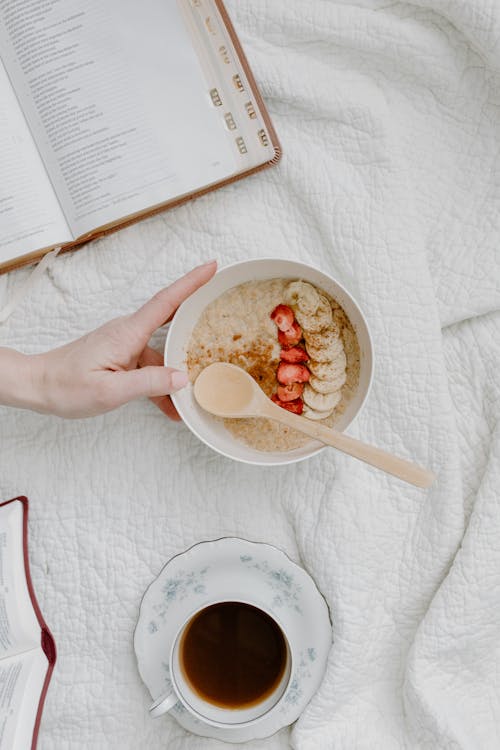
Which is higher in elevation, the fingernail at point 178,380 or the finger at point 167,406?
the fingernail at point 178,380

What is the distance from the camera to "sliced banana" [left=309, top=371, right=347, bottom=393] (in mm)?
864

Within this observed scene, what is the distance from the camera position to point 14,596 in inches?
36.6

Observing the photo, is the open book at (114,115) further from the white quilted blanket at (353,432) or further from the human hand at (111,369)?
the human hand at (111,369)

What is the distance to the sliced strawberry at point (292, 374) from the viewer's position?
870 mm

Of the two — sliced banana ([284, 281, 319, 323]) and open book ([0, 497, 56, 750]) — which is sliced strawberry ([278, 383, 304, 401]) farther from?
open book ([0, 497, 56, 750])

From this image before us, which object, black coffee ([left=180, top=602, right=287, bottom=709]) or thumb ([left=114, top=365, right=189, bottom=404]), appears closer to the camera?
thumb ([left=114, top=365, right=189, bottom=404])

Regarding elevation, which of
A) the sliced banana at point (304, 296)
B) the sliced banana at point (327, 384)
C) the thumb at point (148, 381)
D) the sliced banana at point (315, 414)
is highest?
the sliced banana at point (304, 296)

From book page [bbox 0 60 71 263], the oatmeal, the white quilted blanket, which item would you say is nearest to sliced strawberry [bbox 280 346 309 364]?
the oatmeal

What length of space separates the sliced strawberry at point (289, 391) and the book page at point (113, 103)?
0.31 m

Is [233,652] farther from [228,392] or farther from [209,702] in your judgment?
[228,392]

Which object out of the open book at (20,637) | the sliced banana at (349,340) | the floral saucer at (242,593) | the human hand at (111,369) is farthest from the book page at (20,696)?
the sliced banana at (349,340)

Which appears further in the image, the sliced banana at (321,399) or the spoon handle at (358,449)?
the sliced banana at (321,399)

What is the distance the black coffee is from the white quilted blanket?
0.26 feet

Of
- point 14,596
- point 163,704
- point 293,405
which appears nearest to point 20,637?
point 14,596
